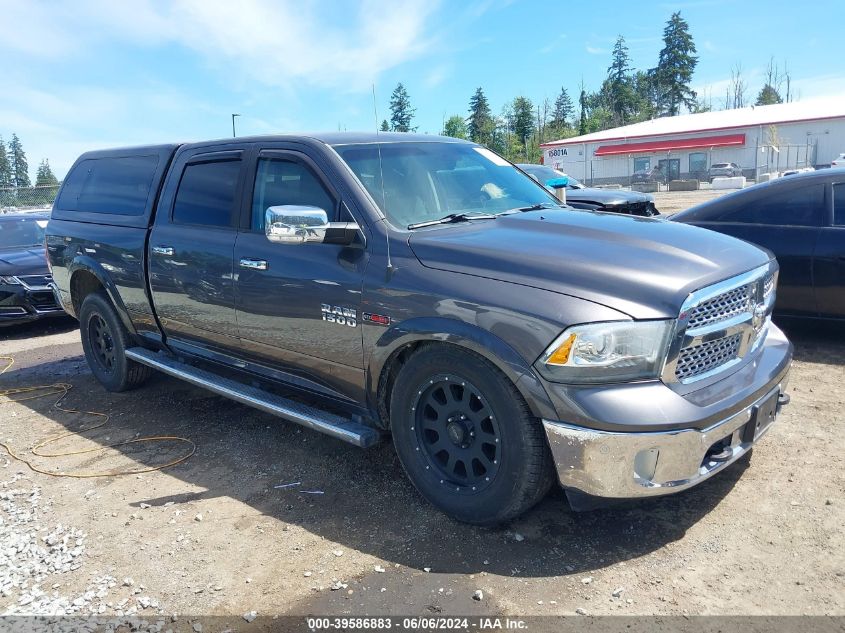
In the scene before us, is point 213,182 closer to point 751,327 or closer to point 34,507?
point 34,507

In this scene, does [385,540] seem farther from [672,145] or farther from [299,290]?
[672,145]

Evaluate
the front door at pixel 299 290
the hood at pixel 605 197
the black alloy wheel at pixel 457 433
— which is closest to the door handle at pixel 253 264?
the front door at pixel 299 290

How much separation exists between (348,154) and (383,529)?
6.96ft

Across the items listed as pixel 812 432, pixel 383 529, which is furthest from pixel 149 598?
pixel 812 432

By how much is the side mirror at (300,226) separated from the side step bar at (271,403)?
1029 mm

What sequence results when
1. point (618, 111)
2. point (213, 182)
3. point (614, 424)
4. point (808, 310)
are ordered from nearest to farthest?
point (614, 424) → point (213, 182) → point (808, 310) → point (618, 111)

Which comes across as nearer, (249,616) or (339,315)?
(249,616)

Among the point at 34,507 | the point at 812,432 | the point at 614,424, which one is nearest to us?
the point at 614,424

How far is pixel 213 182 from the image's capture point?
4617 millimetres

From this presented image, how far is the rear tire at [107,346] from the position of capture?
569 centimetres

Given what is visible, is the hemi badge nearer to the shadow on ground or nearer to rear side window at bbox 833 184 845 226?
the shadow on ground

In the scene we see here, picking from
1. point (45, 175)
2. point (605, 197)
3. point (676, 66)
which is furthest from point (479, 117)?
point (605, 197)

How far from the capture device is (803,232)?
5672 millimetres

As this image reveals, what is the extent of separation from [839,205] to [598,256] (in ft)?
12.2
